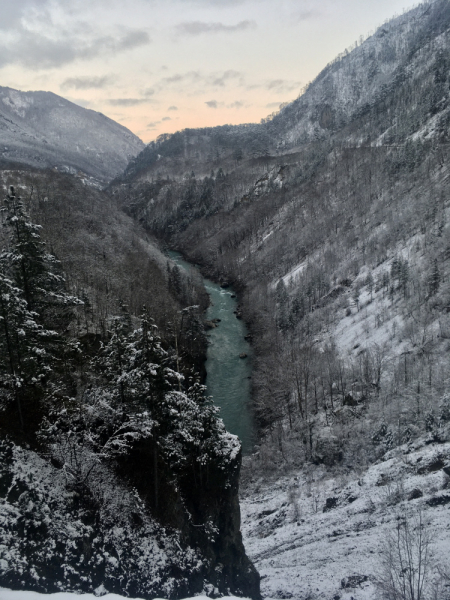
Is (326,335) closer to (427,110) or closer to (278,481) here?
(278,481)

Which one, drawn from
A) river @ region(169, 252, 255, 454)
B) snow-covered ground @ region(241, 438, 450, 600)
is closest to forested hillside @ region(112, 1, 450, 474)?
river @ region(169, 252, 255, 454)

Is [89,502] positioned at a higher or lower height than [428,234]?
lower

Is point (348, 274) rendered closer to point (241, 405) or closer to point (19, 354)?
point (241, 405)

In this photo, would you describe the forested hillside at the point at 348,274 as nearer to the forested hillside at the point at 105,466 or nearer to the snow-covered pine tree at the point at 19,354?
the forested hillside at the point at 105,466

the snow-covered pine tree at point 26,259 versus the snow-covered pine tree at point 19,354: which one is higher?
the snow-covered pine tree at point 26,259

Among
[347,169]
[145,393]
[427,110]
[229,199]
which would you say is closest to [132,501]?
[145,393]

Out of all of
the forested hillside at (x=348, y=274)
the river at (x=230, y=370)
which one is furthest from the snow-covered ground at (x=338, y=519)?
the river at (x=230, y=370)

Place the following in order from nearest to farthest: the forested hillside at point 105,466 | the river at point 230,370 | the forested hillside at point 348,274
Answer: the forested hillside at point 105,466 < the forested hillside at point 348,274 < the river at point 230,370
